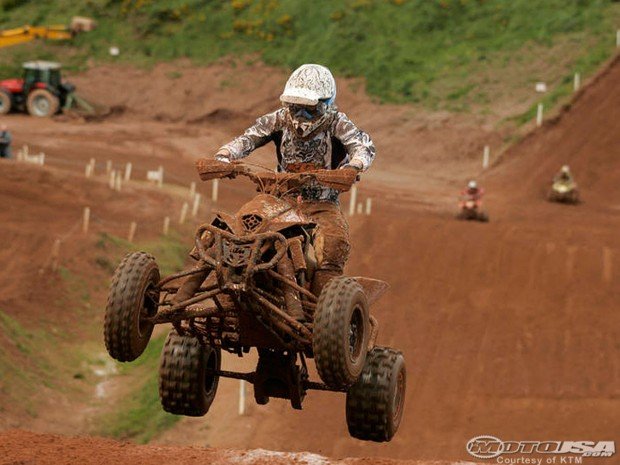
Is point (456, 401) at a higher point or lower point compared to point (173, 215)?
lower

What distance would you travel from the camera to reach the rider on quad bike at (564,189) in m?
38.2

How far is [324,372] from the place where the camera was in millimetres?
11180

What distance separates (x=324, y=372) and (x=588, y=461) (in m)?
12.9

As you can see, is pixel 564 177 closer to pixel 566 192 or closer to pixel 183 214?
pixel 566 192

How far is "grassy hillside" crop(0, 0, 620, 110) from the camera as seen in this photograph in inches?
1896

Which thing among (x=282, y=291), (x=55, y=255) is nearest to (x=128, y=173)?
(x=55, y=255)

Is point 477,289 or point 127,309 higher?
point 127,309

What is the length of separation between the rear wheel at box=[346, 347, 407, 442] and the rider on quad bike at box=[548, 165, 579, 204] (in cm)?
2641

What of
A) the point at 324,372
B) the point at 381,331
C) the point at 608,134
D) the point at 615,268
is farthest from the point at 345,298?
the point at 608,134

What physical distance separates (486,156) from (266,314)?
33.1 meters

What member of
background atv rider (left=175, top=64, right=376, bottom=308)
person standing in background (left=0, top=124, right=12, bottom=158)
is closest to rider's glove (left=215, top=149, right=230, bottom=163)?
background atv rider (left=175, top=64, right=376, bottom=308)

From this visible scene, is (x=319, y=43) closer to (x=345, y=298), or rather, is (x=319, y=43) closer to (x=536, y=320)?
(x=536, y=320)

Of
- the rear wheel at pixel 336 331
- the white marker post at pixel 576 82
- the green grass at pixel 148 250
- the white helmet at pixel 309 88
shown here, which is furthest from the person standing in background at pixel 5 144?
the rear wheel at pixel 336 331
